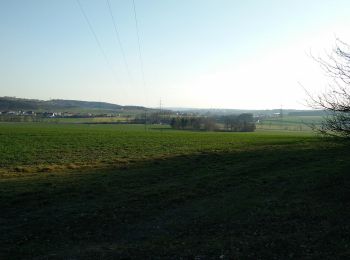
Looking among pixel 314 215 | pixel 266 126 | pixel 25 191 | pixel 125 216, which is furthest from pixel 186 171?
→ pixel 266 126

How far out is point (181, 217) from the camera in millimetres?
12172

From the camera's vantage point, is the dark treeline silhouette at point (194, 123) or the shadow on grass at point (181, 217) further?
the dark treeline silhouette at point (194, 123)

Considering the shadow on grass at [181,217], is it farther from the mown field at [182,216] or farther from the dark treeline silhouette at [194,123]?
the dark treeline silhouette at [194,123]

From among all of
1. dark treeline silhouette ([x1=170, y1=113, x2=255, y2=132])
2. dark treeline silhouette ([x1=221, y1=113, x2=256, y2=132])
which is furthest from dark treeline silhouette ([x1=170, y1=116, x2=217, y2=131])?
dark treeline silhouette ([x1=221, y1=113, x2=256, y2=132])

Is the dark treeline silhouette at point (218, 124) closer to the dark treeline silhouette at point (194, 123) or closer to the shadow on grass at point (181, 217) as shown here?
the dark treeline silhouette at point (194, 123)

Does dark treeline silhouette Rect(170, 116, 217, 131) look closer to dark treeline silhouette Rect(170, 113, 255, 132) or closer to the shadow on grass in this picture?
dark treeline silhouette Rect(170, 113, 255, 132)

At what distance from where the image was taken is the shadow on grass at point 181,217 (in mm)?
8602

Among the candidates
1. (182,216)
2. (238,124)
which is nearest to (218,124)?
(238,124)

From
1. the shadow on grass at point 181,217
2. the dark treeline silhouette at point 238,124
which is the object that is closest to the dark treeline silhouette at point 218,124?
the dark treeline silhouette at point 238,124

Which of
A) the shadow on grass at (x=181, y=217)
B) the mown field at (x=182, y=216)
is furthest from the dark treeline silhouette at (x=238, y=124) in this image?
the shadow on grass at (x=181, y=217)

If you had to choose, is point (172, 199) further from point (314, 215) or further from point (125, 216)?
point (314, 215)

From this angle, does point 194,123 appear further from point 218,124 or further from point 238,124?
point 238,124

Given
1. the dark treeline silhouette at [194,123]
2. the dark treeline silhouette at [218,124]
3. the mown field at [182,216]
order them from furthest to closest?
the dark treeline silhouette at [218,124], the dark treeline silhouette at [194,123], the mown field at [182,216]

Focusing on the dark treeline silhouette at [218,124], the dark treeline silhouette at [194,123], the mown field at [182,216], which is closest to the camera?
the mown field at [182,216]
